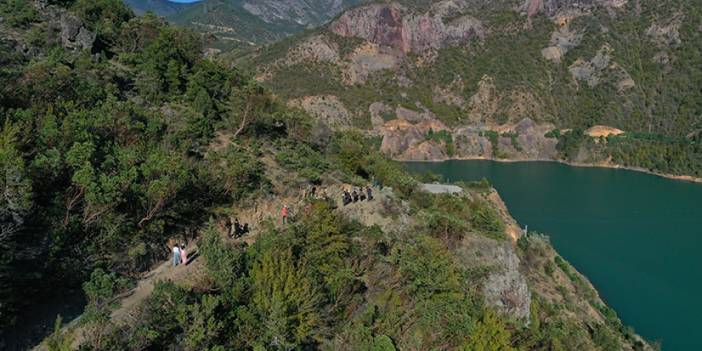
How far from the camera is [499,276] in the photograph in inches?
955

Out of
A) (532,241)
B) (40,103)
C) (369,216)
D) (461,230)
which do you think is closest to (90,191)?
(40,103)

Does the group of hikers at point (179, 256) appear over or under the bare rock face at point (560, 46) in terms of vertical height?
under

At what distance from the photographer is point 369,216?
23.1 metres

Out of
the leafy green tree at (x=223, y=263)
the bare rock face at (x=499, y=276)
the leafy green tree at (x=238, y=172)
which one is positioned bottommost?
the bare rock face at (x=499, y=276)

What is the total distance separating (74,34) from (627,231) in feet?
202

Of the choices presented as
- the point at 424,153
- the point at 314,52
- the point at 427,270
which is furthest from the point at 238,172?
the point at 314,52

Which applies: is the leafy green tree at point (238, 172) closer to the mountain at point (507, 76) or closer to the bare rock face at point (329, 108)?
the mountain at point (507, 76)

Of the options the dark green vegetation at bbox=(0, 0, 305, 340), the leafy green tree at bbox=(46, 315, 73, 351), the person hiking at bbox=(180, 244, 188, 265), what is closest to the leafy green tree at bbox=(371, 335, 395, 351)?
the person hiking at bbox=(180, 244, 188, 265)

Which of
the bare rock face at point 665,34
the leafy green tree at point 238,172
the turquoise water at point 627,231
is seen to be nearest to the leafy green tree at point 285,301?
the leafy green tree at point 238,172

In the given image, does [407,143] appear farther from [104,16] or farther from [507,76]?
[104,16]

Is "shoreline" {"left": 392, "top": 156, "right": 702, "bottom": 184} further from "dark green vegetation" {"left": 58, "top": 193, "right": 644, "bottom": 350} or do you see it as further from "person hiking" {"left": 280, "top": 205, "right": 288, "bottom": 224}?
"person hiking" {"left": 280, "top": 205, "right": 288, "bottom": 224}

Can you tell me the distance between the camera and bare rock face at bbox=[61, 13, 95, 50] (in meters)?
30.8

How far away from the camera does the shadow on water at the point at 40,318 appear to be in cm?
1203

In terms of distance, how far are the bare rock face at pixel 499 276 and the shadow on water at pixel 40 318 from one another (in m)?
16.4
